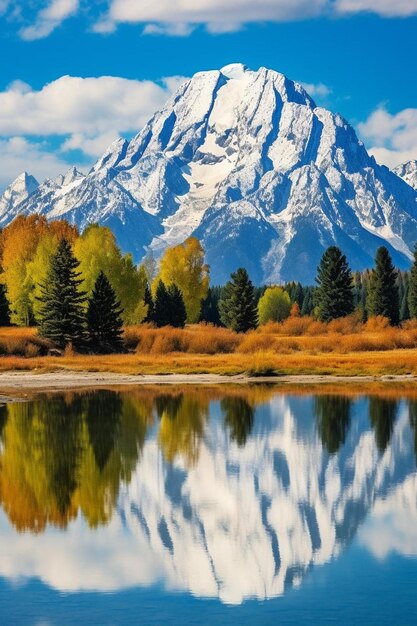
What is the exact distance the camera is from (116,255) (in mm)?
88125

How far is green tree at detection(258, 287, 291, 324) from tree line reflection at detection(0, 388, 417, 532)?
104 meters

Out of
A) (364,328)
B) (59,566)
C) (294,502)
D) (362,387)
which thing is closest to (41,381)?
(362,387)

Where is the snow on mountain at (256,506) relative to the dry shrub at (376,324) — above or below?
below

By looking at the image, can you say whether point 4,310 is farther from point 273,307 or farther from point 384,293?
point 273,307

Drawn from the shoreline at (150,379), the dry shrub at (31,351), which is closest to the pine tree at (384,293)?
the shoreline at (150,379)

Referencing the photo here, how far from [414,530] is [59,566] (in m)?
7.47

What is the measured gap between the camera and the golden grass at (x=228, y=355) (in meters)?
65.4

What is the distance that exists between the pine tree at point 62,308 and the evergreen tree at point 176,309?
2912 cm

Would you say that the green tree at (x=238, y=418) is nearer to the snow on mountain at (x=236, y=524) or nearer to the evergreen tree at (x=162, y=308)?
the snow on mountain at (x=236, y=524)

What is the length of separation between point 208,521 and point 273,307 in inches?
5435

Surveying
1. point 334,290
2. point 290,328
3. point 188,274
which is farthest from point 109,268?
point 334,290

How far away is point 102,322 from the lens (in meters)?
75.9

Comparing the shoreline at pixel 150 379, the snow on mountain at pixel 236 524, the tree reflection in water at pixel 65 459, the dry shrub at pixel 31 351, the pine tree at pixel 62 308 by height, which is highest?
the pine tree at pixel 62 308

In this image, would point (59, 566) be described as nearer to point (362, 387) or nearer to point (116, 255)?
point (362, 387)
